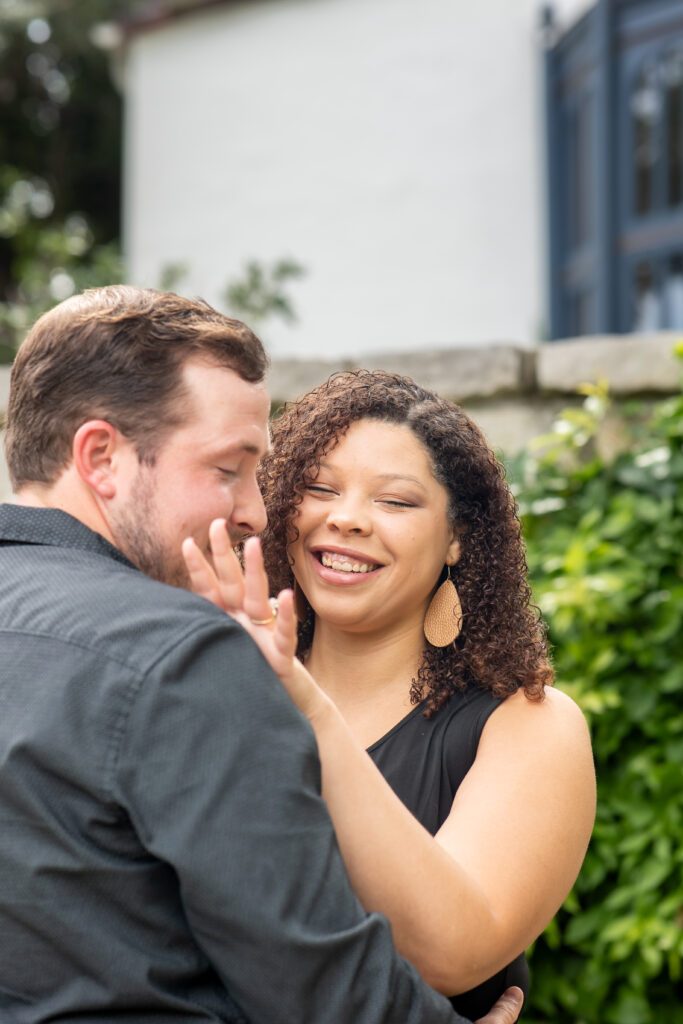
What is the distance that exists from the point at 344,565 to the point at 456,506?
24 cm

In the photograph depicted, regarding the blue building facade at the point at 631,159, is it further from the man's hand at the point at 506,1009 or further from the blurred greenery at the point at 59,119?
the blurred greenery at the point at 59,119

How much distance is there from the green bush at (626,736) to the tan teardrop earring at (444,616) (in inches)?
42.6

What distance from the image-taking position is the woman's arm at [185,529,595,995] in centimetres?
141

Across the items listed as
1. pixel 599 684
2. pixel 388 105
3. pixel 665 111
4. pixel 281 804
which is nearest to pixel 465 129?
pixel 388 105

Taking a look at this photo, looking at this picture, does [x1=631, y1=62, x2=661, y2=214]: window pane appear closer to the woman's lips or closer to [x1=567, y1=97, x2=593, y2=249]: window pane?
[x1=567, y1=97, x2=593, y2=249]: window pane

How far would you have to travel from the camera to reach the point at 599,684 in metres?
3.20

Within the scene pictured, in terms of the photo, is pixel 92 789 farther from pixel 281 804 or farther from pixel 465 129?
pixel 465 129

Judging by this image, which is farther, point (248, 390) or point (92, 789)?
point (248, 390)

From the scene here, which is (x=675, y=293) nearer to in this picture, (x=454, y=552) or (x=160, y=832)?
(x=454, y=552)

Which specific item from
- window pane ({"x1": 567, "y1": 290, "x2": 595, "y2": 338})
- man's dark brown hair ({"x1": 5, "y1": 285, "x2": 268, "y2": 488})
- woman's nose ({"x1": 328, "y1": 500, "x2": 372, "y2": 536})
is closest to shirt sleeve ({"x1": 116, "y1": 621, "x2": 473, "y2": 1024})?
man's dark brown hair ({"x1": 5, "y1": 285, "x2": 268, "y2": 488})

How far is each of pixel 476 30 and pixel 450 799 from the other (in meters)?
6.53

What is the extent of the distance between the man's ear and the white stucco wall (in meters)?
5.82

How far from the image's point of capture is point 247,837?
1242 mm

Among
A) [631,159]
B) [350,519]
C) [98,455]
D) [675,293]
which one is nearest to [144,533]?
[98,455]
